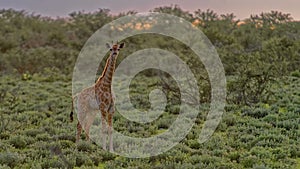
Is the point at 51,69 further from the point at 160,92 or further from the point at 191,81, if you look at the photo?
the point at 191,81

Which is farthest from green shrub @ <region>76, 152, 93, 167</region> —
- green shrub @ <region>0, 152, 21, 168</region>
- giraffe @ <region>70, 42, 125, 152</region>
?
green shrub @ <region>0, 152, 21, 168</region>

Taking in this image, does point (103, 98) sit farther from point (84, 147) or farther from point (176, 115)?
point (176, 115)

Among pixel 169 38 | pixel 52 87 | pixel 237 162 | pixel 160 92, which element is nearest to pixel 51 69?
pixel 52 87

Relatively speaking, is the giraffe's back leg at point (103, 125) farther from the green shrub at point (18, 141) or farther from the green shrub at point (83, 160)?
the green shrub at point (18, 141)

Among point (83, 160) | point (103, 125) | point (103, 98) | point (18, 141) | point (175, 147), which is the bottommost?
point (83, 160)

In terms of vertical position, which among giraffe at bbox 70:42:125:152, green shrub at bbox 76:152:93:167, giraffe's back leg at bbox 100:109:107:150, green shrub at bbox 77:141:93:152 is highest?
giraffe at bbox 70:42:125:152

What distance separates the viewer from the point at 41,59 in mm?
33969

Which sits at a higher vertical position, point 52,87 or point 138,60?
point 138,60

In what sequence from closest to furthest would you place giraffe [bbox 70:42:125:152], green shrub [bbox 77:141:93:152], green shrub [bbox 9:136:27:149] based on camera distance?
1. giraffe [bbox 70:42:125:152]
2. green shrub [bbox 77:141:93:152]
3. green shrub [bbox 9:136:27:149]

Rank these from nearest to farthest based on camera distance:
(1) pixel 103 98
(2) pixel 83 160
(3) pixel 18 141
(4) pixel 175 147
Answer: (2) pixel 83 160 → (1) pixel 103 98 → (4) pixel 175 147 → (3) pixel 18 141

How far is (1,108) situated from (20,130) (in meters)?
4.57

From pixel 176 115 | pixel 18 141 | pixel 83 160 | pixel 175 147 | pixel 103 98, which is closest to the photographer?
pixel 83 160

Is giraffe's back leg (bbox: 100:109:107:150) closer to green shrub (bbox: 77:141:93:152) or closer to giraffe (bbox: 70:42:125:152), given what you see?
giraffe (bbox: 70:42:125:152)

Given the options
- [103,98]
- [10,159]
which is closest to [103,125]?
→ [103,98]
